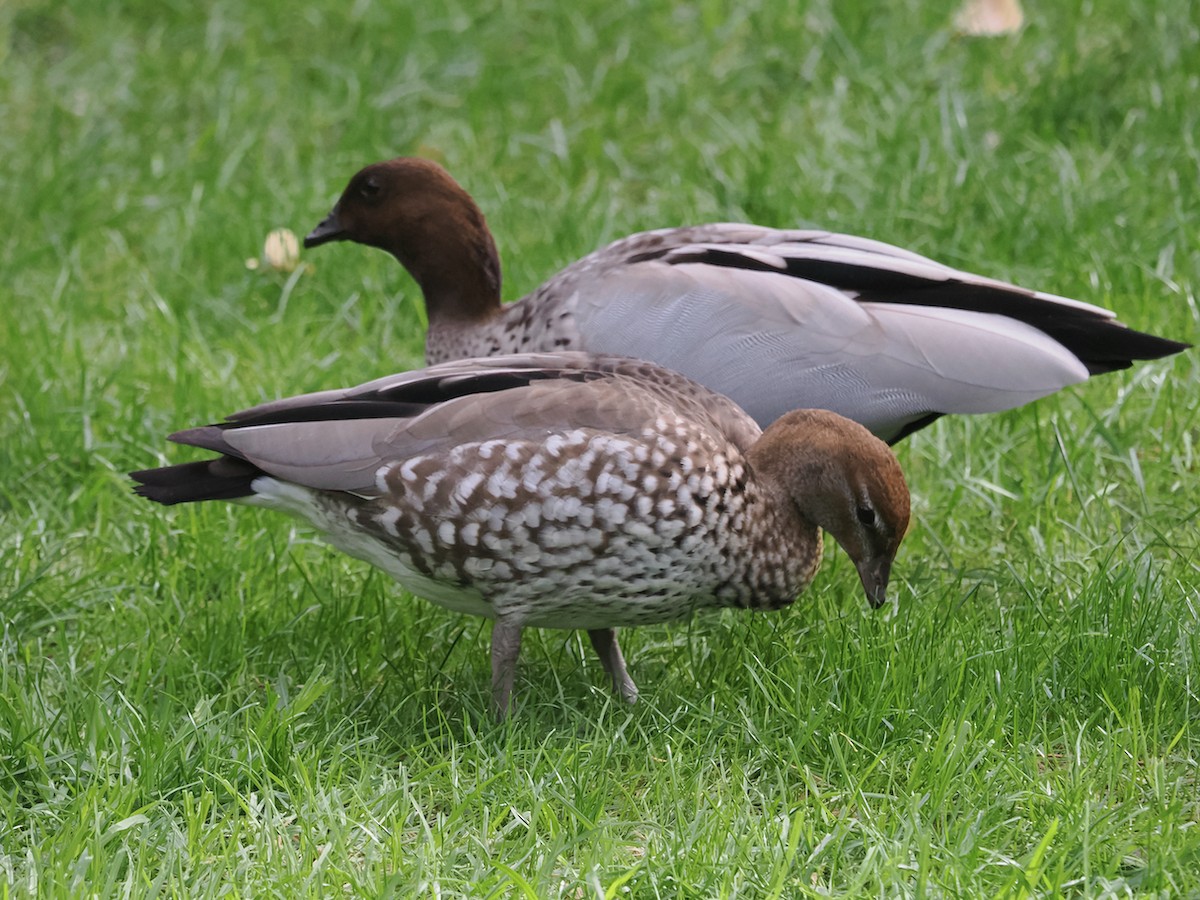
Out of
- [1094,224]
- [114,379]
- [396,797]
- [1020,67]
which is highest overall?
[1020,67]

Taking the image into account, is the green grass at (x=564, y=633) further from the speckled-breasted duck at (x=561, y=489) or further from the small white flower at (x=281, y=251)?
the speckled-breasted duck at (x=561, y=489)

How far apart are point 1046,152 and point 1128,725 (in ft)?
10.3

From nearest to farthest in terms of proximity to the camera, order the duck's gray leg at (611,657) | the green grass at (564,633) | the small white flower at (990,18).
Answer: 1. the green grass at (564,633)
2. the duck's gray leg at (611,657)
3. the small white flower at (990,18)

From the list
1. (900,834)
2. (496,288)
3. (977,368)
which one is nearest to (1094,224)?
(977,368)

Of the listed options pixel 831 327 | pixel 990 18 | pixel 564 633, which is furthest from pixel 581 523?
pixel 990 18

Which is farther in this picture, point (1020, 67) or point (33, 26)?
point (33, 26)

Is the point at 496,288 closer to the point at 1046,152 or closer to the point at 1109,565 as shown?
the point at 1109,565

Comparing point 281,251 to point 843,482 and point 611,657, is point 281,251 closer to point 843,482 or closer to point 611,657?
point 611,657

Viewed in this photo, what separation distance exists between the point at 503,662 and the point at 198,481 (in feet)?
2.57

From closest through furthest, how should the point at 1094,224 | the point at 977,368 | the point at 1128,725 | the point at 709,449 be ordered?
the point at 1128,725, the point at 709,449, the point at 977,368, the point at 1094,224

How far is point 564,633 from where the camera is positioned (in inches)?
162

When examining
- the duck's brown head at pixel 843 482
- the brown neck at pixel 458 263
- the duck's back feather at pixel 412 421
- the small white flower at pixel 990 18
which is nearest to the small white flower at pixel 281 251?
the brown neck at pixel 458 263

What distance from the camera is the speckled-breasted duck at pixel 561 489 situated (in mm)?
3418

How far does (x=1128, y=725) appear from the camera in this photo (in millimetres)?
3293
